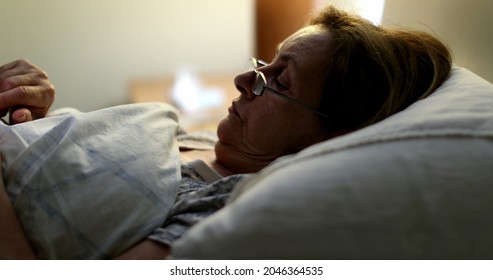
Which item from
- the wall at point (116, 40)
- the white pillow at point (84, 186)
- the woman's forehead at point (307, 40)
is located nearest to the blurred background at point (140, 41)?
the wall at point (116, 40)

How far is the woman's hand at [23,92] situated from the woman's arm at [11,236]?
0.97ft

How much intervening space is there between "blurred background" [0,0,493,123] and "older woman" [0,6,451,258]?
0.89 m

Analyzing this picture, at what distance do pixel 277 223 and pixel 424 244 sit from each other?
15cm

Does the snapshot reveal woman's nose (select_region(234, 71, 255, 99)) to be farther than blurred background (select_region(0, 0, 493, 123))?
No

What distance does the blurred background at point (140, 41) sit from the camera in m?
1.85

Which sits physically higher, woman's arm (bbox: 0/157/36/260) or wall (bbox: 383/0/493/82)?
wall (bbox: 383/0/493/82)

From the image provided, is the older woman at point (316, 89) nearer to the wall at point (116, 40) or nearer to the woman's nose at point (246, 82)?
the woman's nose at point (246, 82)

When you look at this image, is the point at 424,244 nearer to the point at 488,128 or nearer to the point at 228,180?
the point at 488,128

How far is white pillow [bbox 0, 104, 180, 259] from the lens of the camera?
23.1 inches

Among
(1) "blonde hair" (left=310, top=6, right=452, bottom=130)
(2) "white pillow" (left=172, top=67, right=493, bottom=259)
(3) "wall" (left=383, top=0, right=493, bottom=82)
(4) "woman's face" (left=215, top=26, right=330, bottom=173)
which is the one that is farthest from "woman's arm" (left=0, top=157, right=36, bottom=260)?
(3) "wall" (left=383, top=0, right=493, bottom=82)

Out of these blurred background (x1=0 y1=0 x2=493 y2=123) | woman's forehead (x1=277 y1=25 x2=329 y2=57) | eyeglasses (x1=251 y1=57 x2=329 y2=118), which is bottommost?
blurred background (x1=0 y1=0 x2=493 y2=123)

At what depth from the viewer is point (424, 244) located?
0.45 m

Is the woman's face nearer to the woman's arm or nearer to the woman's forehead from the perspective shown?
the woman's forehead
